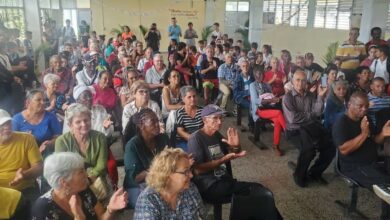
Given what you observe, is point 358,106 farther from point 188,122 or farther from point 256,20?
point 256,20

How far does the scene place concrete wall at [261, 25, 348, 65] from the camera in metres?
8.91

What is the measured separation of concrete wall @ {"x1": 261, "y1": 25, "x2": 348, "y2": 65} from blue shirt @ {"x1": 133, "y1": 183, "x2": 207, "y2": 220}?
7.51 meters

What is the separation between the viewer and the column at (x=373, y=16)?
7160mm

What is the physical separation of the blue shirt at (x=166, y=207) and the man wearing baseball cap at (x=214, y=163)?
0.52 metres

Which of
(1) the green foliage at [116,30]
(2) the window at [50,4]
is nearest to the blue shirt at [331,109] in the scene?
(2) the window at [50,4]

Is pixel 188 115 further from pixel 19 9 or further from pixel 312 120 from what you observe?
pixel 19 9

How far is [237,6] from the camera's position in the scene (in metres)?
14.6

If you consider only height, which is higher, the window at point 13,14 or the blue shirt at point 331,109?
the window at point 13,14

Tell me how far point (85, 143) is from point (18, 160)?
20.2 inches

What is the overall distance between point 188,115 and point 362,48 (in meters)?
4.36

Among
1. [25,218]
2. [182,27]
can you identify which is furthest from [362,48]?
[182,27]

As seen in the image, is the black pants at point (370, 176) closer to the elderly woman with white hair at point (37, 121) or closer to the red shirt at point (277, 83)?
the elderly woman with white hair at point (37, 121)

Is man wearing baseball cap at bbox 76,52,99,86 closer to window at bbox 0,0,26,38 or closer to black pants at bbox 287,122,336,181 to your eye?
black pants at bbox 287,122,336,181

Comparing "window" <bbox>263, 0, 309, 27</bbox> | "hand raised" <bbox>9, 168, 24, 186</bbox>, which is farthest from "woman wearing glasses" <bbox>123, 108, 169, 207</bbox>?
"window" <bbox>263, 0, 309, 27</bbox>
